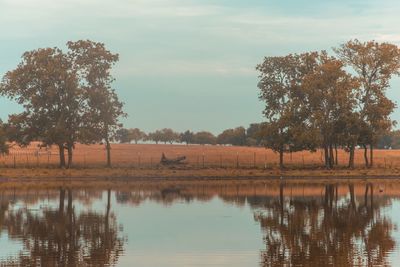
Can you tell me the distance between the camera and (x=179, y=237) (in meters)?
29.4

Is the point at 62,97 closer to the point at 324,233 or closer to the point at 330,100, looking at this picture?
the point at 330,100

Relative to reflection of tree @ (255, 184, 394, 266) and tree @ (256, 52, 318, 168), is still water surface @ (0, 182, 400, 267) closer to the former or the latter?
reflection of tree @ (255, 184, 394, 266)

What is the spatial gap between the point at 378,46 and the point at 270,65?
14.7 m

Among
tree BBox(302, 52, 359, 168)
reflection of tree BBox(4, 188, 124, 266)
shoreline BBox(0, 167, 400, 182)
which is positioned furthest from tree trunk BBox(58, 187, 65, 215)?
tree BBox(302, 52, 359, 168)

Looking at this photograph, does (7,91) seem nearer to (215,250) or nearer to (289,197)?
(289,197)

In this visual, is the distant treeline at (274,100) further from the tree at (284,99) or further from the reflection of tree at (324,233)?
the reflection of tree at (324,233)

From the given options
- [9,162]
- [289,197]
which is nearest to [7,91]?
[9,162]

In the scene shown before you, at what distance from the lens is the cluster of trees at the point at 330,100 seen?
87125 mm

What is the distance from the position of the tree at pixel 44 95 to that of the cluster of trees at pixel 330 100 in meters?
25.4

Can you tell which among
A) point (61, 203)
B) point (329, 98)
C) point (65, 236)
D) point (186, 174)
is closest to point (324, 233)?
point (65, 236)

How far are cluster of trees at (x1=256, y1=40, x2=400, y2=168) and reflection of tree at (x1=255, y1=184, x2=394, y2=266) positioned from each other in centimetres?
4140

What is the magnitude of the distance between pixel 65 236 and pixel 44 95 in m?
57.3

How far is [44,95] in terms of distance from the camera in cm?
8450

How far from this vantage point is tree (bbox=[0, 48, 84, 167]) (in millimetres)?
84250
